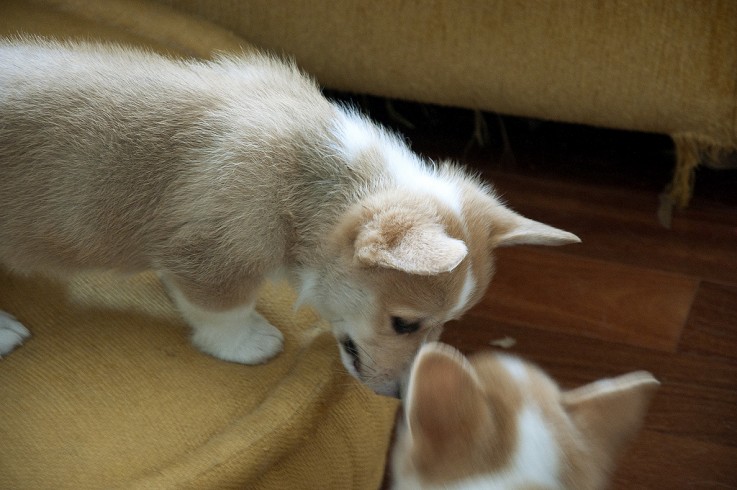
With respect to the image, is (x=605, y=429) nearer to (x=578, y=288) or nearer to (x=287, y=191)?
(x=287, y=191)

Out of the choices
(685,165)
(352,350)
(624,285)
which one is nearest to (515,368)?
(352,350)

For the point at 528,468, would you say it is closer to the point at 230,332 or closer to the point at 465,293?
the point at 465,293

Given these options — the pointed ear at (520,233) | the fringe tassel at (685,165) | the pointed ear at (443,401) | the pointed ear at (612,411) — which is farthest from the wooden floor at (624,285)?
the pointed ear at (443,401)

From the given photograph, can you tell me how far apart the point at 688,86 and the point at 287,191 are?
1.14 m

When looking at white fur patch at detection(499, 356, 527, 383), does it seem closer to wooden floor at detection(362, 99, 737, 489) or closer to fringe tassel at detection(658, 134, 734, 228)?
wooden floor at detection(362, 99, 737, 489)

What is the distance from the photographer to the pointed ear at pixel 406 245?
3.83 feet

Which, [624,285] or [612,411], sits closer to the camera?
[612,411]

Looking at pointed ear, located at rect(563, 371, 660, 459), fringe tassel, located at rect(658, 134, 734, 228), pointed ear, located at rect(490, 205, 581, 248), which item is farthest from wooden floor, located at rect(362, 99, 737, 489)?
pointed ear, located at rect(563, 371, 660, 459)

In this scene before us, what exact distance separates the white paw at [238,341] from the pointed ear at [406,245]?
1.07 feet

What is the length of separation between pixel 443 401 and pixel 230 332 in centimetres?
54

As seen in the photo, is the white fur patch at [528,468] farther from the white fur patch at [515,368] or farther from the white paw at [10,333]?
the white paw at [10,333]

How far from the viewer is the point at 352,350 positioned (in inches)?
56.7

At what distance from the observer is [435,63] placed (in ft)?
7.09

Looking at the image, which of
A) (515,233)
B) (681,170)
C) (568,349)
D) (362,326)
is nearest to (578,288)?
(568,349)
